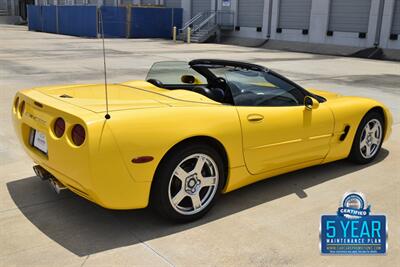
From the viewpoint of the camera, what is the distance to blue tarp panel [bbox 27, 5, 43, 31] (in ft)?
139

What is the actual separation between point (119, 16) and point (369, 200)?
107ft

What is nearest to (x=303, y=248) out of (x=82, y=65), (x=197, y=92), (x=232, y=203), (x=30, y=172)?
(x=232, y=203)

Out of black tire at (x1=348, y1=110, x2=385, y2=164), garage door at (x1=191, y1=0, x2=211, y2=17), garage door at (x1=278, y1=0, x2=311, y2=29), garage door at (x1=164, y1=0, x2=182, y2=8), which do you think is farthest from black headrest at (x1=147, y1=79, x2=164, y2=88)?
garage door at (x1=164, y1=0, x2=182, y2=8)

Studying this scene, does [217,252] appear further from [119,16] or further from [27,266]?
[119,16]

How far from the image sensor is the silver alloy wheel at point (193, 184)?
132 inches

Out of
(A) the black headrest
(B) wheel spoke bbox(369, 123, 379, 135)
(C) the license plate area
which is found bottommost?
(B) wheel spoke bbox(369, 123, 379, 135)

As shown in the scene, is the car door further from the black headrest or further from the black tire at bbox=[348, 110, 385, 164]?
the black headrest

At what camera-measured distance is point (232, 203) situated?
154 inches

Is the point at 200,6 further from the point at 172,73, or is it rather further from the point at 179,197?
the point at 179,197

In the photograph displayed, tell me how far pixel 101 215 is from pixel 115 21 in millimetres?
32786

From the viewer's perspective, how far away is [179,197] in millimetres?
3381

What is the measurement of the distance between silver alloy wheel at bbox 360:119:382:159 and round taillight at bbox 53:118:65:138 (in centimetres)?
315

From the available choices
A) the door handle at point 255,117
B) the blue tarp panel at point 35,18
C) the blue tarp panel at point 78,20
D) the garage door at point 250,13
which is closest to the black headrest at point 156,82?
the door handle at point 255,117

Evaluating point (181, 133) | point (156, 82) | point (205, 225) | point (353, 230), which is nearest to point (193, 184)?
point (205, 225)
